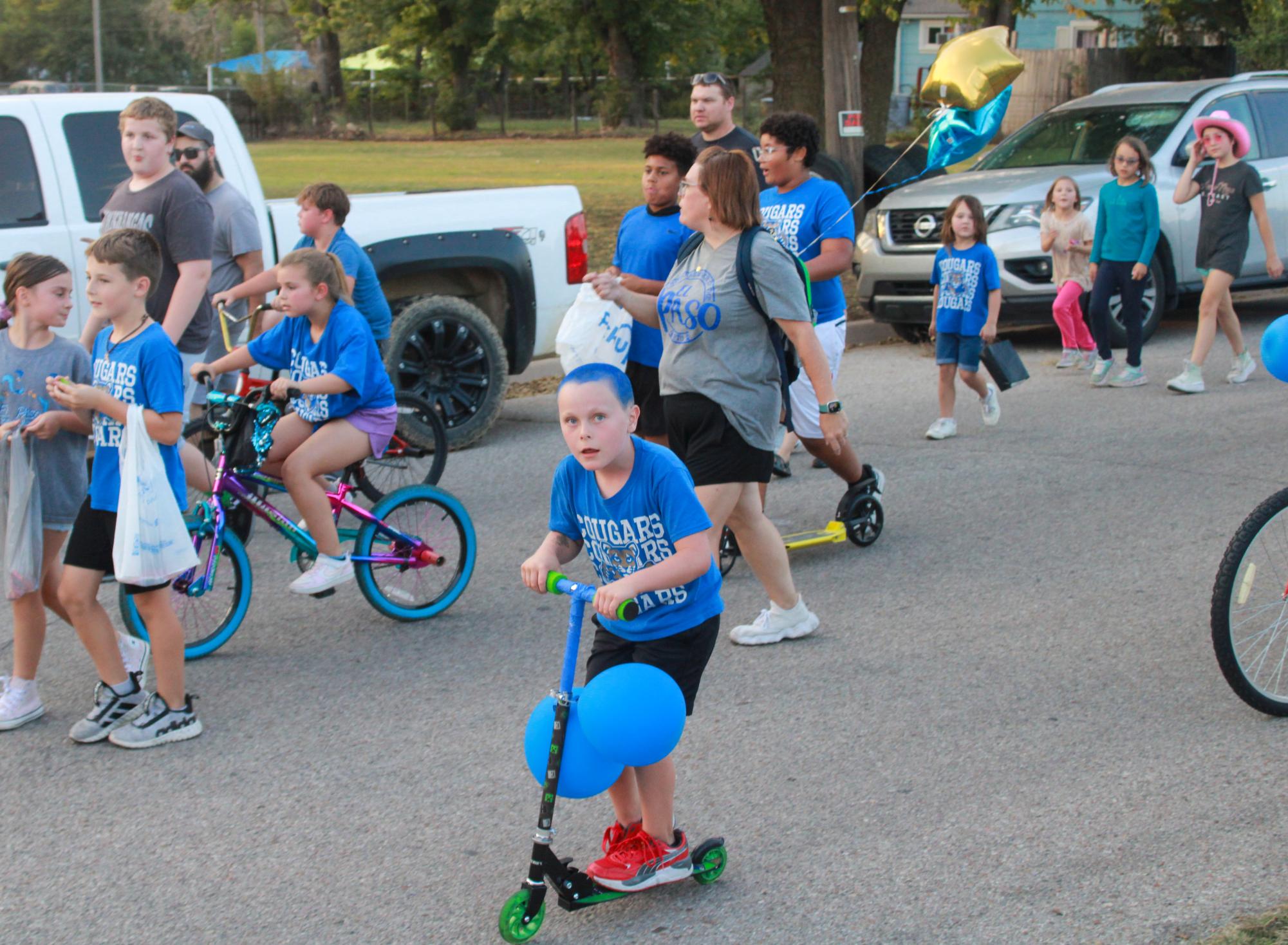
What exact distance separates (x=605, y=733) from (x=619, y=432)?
69 centimetres

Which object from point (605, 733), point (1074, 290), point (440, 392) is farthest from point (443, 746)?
point (1074, 290)

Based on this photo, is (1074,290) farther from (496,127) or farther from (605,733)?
(496,127)

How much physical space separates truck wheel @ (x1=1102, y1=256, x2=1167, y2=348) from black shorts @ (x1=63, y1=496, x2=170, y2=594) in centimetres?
910

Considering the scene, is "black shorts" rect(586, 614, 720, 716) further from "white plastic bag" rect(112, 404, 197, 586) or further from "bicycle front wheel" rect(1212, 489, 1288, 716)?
"bicycle front wheel" rect(1212, 489, 1288, 716)

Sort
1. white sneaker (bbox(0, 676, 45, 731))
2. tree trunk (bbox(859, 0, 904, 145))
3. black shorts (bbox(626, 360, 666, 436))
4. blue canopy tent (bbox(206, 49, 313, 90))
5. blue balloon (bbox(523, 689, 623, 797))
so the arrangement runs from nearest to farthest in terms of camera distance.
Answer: blue balloon (bbox(523, 689, 623, 797)) < white sneaker (bbox(0, 676, 45, 731)) < black shorts (bbox(626, 360, 666, 436)) < tree trunk (bbox(859, 0, 904, 145)) < blue canopy tent (bbox(206, 49, 313, 90))

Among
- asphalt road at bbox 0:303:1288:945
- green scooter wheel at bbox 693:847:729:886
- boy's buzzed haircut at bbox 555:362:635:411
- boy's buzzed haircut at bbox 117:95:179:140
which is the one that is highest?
boy's buzzed haircut at bbox 117:95:179:140

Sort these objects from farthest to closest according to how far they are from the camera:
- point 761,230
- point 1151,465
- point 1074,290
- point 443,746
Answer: point 1074,290 → point 1151,465 → point 761,230 → point 443,746

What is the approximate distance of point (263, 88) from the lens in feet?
178

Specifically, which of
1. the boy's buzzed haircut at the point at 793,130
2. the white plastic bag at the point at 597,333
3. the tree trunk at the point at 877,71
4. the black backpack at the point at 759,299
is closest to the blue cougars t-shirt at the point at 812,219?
the boy's buzzed haircut at the point at 793,130

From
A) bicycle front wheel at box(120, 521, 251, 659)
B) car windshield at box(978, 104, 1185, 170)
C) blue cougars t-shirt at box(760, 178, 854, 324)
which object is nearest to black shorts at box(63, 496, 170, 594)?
bicycle front wheel at box(120, 521, 251, 659)

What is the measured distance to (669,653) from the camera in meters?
3.51

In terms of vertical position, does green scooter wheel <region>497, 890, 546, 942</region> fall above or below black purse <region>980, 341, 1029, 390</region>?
below

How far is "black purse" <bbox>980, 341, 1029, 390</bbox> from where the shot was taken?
8.64m

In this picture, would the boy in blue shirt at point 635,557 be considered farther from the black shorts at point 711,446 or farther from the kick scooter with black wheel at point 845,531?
the kick scooter with black wheel at point 845,531
